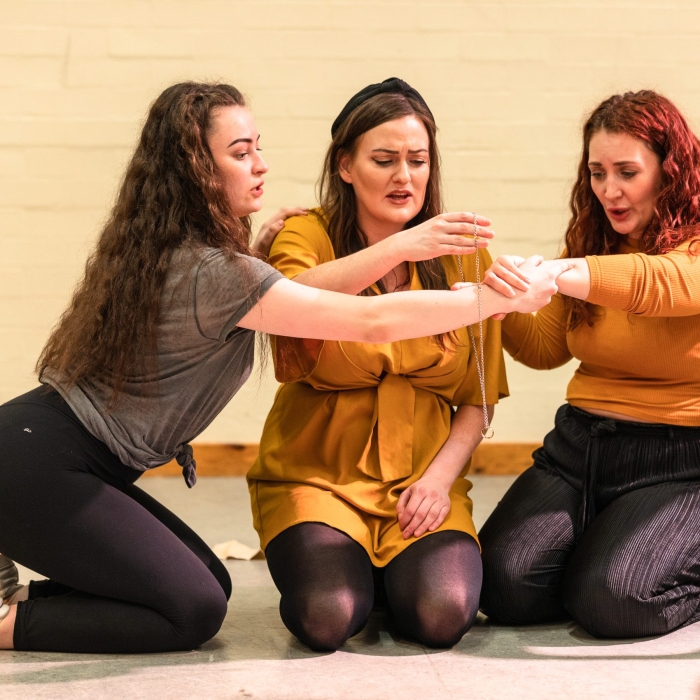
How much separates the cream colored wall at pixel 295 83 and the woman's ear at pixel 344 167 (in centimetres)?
150

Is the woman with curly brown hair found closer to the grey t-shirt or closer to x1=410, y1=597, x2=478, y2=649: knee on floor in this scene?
the grey t-shirt

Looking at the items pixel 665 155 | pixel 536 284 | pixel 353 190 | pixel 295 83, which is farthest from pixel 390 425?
pixel 295 83

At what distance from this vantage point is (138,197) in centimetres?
216

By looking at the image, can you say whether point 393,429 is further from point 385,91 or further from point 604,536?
point 385,91

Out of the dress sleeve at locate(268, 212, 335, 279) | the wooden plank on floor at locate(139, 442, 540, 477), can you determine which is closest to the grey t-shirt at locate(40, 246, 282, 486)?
the dress sleeve at locate(268, 212, 335, 279)

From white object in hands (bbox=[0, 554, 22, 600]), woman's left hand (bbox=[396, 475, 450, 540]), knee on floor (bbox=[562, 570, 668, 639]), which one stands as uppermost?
woman's left hand (bbox=[396, 475, 450, 540])

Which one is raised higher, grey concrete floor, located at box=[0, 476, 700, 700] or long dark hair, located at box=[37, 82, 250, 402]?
long dark hair, located at box=[37, 82, 250, 402]

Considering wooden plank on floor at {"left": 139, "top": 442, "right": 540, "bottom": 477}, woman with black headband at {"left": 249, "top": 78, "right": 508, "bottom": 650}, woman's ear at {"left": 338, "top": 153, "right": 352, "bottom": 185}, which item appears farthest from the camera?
wooden plank on floor at {"left": 139, "top": 442, "right": 540, "bottom": 477}

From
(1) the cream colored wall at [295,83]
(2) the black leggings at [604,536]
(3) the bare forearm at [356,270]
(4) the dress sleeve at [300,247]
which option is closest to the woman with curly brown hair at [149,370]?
(3) the bare forearm at [356,270]

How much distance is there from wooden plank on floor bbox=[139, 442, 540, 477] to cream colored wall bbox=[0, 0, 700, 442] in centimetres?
77

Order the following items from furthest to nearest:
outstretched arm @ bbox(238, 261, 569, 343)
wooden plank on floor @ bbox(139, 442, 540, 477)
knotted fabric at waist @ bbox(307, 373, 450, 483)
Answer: wooden plank on floor @ bbox(139, 442, 540, 477)
knotted fabric at waist @ bbox(307, 373, 450, 483)
outstretched arm @ bbox(238, 261, 569, 343)

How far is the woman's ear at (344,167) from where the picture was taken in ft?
8.14

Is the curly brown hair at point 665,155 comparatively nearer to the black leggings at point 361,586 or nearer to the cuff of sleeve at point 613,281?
the cuff of sleeve at point 613,281

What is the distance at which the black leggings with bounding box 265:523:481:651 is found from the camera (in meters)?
2.10
